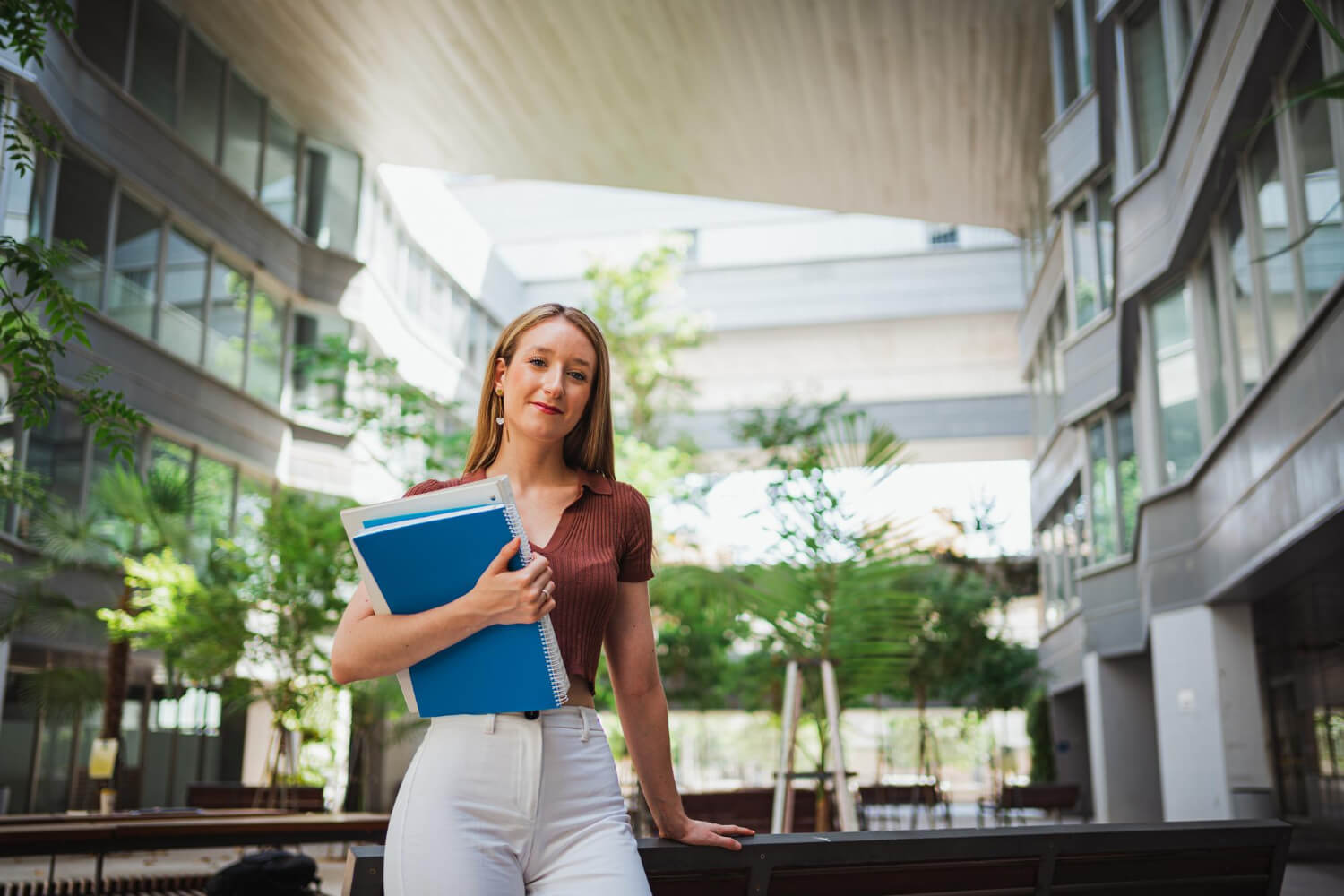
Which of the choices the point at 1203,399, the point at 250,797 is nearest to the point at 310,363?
the point at 250,797

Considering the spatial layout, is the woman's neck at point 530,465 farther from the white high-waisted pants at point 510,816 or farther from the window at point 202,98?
the window at point 202,98

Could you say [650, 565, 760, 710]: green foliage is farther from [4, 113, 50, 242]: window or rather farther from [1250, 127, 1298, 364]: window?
[1250, 127, 1298, 364]: window

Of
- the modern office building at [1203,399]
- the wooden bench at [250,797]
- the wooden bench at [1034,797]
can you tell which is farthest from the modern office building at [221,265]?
the wooden bench at [1034,797]

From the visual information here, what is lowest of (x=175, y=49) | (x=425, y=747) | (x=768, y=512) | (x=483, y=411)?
(x=425, y=747)

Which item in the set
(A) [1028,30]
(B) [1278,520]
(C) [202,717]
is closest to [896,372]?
(A) [1028,30]

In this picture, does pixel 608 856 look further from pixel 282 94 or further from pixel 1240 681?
pixel 282 94

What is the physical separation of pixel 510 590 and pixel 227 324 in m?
17.3

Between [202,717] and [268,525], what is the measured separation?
19.7 feet

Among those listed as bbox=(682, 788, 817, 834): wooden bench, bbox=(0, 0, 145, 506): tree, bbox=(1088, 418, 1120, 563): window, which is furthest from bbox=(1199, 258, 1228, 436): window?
bbox=(0, 0, 145, 506): tree

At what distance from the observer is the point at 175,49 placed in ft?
54.1

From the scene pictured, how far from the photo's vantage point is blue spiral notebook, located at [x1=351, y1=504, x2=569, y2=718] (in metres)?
1.89

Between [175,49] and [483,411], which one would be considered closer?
[483,411]

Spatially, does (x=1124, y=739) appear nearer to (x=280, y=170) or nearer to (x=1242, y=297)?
(x=1242, y=297)

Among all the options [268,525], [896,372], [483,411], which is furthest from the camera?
[896,372]
